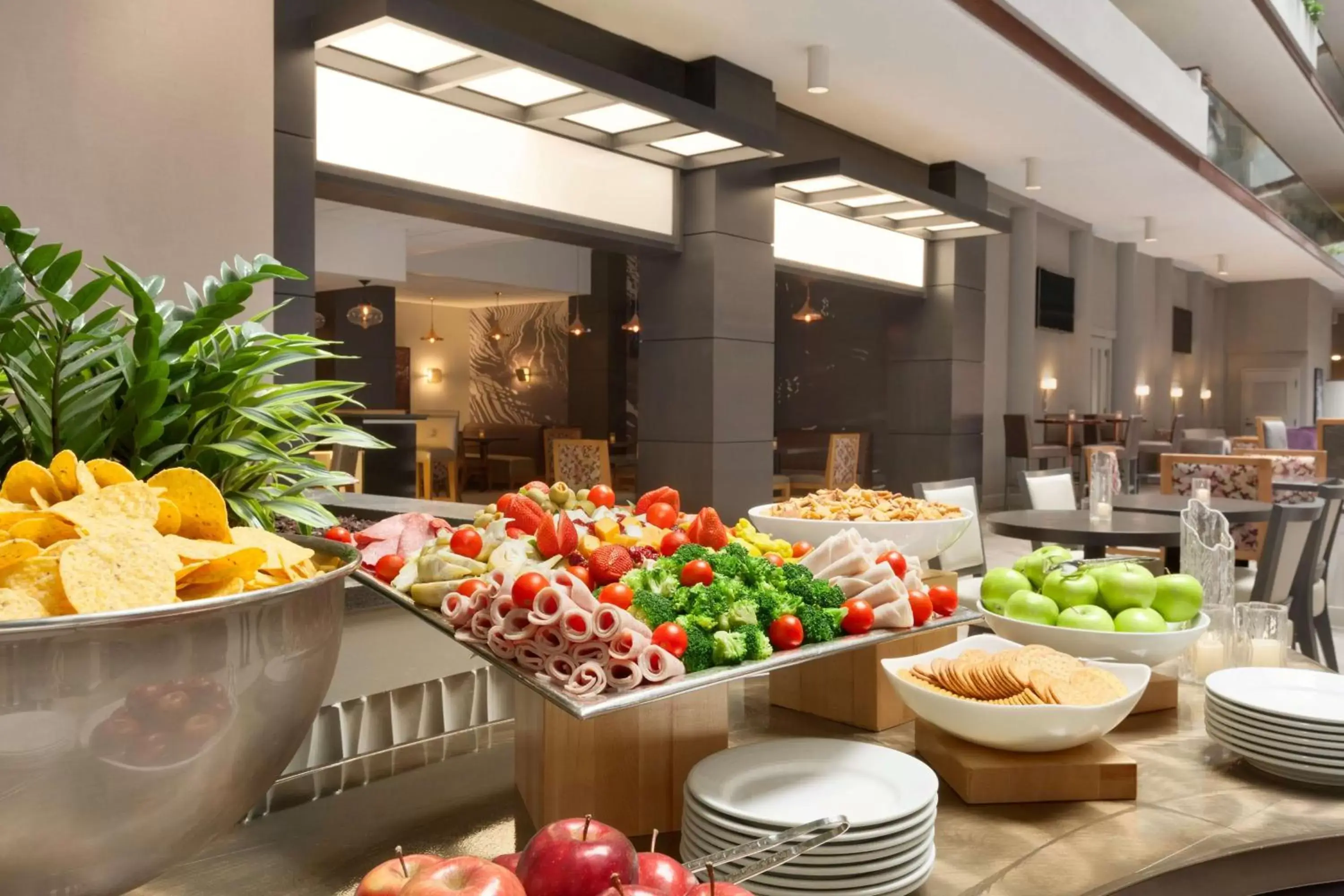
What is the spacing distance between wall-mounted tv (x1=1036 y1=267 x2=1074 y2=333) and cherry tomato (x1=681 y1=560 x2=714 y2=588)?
11442 mm

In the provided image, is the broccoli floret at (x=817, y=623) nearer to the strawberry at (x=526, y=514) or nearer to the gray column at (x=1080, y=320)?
the strawberry at (x=526, y=514)

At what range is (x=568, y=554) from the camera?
1.10 meters

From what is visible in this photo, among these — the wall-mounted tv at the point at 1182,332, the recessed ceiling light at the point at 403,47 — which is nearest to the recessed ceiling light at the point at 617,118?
the recessed ceiling light at the point at 403,47

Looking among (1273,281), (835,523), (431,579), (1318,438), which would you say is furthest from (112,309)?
(1273,281)

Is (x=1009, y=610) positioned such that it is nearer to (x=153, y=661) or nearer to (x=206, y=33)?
(x=153, y=661)

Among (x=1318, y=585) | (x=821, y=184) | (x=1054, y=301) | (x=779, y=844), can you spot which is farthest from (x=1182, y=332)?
(x=779, y=844)

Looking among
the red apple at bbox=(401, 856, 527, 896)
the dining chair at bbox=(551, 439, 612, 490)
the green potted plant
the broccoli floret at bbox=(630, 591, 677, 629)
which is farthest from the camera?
the dining chair at bbox=(551, 439, 612, 490)

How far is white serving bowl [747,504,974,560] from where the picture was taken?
4.98ft

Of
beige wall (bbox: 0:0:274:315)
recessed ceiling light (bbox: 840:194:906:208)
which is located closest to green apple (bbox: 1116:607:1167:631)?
beige wall (bbox: 0:0:274:315)

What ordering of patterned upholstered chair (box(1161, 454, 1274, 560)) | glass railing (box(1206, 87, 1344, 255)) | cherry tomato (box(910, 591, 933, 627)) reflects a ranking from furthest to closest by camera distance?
glass railing (box(1206, 87, 1344, 255)) < patterned upholstered chair (box(1161, 454, 1274, 560)) < cherry tomato (box(910, 591, 933, 627))

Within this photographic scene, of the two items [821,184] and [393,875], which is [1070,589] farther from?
[821,184]

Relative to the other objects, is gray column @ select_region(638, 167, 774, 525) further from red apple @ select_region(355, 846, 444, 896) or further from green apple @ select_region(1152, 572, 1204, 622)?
red apple @ select_region(355, 846, 444, 896)

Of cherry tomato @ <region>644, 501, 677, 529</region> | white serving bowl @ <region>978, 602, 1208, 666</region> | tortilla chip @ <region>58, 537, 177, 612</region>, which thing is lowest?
white serving bowl @ <region>978, 602, 1208, 666</region>

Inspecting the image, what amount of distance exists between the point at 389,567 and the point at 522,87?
13.6 ft
